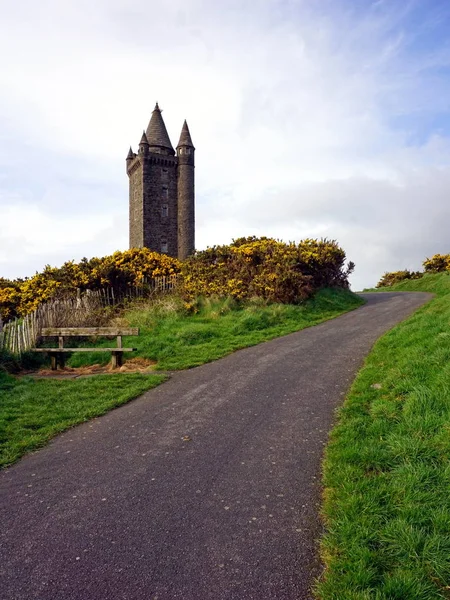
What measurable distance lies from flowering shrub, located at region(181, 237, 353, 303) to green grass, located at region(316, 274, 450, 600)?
9259mm

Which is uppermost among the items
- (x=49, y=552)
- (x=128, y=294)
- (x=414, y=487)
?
Answer: (x=128, y=294)

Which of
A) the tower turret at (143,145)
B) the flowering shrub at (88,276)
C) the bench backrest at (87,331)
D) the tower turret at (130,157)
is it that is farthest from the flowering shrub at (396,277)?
the tower turret at (130,157)

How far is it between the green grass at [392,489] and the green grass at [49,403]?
14.6 feet

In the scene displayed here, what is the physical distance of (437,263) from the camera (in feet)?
107

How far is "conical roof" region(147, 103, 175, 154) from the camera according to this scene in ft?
175

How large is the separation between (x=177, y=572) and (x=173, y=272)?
17.2m

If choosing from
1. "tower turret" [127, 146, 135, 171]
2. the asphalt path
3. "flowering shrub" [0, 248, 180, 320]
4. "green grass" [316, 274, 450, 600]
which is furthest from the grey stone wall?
"green grass" [316, 274, 450, 600]

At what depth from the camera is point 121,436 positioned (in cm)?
630

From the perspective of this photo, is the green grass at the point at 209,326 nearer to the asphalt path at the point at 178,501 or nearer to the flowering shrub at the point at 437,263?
the asphalt path at the point at 178,501

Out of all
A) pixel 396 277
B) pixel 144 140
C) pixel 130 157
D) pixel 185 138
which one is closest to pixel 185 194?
pixel 185 138

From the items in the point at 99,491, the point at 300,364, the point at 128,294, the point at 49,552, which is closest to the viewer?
the point at 49,552

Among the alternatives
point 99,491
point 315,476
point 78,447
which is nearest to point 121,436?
point 78,447

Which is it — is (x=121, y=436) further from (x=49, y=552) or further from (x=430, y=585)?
(x=430, y=585)

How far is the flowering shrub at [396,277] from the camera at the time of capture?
34494 mm
